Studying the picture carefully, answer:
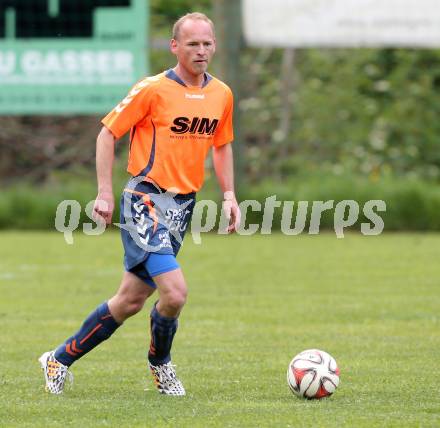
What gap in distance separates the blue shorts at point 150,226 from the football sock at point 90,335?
30 cm

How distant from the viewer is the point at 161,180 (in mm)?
6070

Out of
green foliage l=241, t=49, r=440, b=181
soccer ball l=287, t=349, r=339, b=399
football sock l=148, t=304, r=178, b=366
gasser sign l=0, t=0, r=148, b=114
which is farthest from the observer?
green foliage l=241, t=49, r=440, b=181

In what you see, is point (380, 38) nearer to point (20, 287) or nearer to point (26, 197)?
point (26, 197)

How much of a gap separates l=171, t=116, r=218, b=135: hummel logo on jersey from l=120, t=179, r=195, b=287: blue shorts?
0.31 meters

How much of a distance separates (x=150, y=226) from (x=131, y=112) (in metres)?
0.57

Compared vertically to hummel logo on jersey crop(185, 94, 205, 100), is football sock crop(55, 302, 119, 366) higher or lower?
lower

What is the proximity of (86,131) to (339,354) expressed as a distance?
1661cm

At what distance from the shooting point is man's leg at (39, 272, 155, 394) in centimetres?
608

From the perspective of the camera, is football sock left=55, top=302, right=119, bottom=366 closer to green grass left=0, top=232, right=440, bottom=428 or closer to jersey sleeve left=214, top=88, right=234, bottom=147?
green grass left=0, top=232, right=440, bottom=428

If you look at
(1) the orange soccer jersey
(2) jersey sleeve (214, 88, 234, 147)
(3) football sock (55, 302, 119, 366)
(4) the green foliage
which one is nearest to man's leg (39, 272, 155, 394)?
(3) football sock (55, 302, 119, 366)

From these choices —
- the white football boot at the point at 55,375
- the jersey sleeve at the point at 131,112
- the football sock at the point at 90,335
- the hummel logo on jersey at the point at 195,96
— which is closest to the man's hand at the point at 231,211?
the hummel logo on jersey at the point at 195,96

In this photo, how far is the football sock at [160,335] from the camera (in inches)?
241

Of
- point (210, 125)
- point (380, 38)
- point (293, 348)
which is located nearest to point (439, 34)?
point (380, 38)

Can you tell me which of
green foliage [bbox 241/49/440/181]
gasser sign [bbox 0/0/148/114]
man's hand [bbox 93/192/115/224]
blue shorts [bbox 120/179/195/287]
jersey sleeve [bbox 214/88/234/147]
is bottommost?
green foliage [bbox 241/49/440/181]
